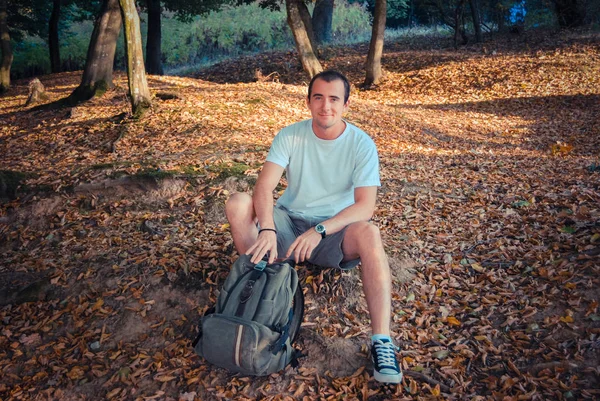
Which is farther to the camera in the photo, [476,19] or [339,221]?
[476,19]

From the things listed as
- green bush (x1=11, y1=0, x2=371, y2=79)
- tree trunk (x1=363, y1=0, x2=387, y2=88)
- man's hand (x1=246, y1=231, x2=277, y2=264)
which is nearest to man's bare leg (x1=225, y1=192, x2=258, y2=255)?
man's hand (x1=246, y1=231, x2=277, y2=264)

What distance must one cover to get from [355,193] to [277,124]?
5222mm

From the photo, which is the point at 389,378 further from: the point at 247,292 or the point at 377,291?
the point at 247,292

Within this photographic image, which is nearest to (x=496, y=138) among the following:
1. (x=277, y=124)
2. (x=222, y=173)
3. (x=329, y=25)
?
(x=277, y=124)

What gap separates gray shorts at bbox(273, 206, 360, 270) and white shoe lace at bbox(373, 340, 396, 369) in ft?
2.26

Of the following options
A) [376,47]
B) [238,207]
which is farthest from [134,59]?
[376,47]

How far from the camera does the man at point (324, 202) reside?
342 centimetres

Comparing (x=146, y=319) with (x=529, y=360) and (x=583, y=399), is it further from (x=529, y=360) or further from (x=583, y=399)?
(x=583, y=399)

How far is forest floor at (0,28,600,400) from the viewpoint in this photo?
338 centimetres

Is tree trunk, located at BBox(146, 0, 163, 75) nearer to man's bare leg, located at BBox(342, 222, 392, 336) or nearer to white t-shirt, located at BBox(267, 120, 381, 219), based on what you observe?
white t-shirt, located at BBox(267, 120, 381, 219)

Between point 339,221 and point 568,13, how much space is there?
18.7m

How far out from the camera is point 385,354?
3.17 meters

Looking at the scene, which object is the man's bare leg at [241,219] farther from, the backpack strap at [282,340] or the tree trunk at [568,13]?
the tree trunk at [568,13]

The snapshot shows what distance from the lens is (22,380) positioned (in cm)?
363
